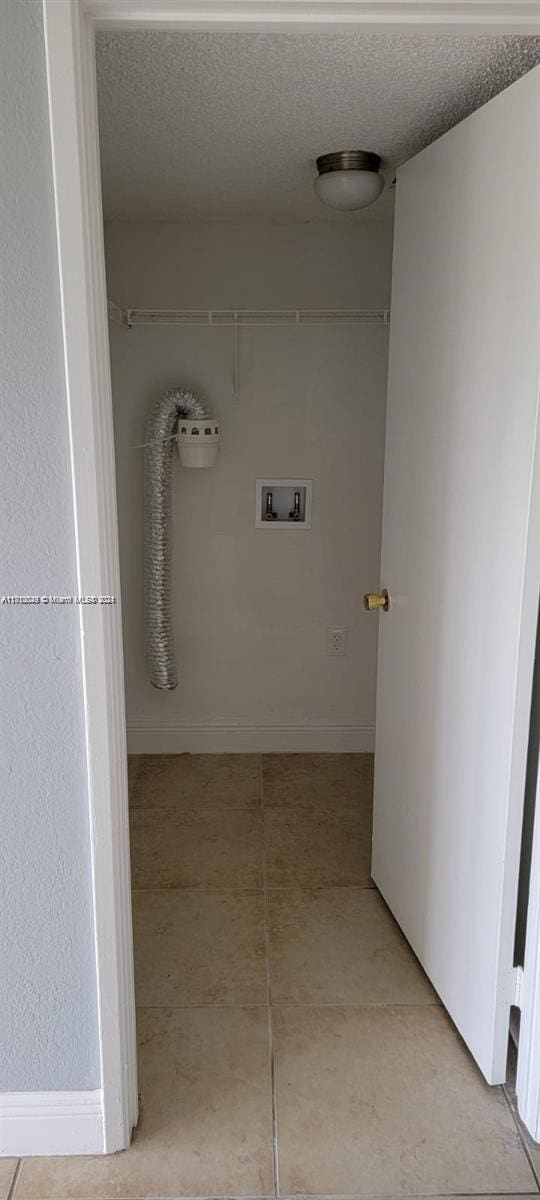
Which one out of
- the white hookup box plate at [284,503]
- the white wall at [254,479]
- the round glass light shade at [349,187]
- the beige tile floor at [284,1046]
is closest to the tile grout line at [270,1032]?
the beige tile floor at [284,1046]

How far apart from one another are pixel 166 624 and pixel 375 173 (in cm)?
165

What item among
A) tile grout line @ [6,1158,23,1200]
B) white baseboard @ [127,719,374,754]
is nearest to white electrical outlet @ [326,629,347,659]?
white baseboard @ [127,719,374,754]

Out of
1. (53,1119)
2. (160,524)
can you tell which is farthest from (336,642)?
(53,1119)

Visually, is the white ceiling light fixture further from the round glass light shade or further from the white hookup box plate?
the white hookup box plate

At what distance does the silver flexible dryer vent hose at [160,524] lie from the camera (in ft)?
9.86

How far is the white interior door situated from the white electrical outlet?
1067mm

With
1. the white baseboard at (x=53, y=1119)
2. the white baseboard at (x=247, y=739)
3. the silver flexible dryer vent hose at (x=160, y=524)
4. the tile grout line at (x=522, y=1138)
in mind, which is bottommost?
the tile grout line at (x=522, y=1138)

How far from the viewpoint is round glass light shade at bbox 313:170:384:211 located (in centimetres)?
220

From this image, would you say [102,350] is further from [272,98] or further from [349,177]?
[349,177]

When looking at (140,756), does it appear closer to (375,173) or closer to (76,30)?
(375,173)

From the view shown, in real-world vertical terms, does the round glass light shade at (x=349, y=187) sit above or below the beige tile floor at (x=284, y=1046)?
above

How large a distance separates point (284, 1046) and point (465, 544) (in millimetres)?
1167

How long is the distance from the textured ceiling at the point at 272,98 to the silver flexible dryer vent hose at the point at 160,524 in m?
0.73

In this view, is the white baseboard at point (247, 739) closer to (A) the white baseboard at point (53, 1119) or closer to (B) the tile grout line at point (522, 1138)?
(B) the tile grout line at point (522, 1138)
